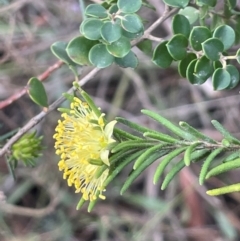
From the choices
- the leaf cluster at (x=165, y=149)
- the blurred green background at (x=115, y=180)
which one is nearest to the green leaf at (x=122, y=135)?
the leaf cluster at (x=165, y=149)

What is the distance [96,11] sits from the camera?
751mm

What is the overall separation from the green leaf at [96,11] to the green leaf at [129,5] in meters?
0.03

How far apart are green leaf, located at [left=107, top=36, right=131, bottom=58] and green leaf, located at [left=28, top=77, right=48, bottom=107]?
0.53 ft

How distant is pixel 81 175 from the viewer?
2.23ft

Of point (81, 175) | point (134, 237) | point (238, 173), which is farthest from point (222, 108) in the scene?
point (81, 175)

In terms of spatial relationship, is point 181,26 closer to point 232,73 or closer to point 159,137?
point 232,73

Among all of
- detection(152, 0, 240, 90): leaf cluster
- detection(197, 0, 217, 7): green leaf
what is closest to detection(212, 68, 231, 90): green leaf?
detection(152, 0, 240, 90): leaf cluster

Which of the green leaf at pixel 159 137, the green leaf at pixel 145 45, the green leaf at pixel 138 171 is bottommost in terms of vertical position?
the green leaf at pixel 145 45

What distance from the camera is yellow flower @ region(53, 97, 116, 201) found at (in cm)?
62

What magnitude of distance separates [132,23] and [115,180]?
967 mm

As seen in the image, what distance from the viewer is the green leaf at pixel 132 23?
0.72 meters

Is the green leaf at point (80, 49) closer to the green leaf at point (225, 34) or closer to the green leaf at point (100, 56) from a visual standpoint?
the green leaf at point (100, 56)

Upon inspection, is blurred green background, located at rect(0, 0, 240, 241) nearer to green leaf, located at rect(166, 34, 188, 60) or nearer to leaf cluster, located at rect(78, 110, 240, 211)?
green leaf, located at rect(166, 34, 188, 60)

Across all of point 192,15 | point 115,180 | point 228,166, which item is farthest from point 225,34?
point 115,180
